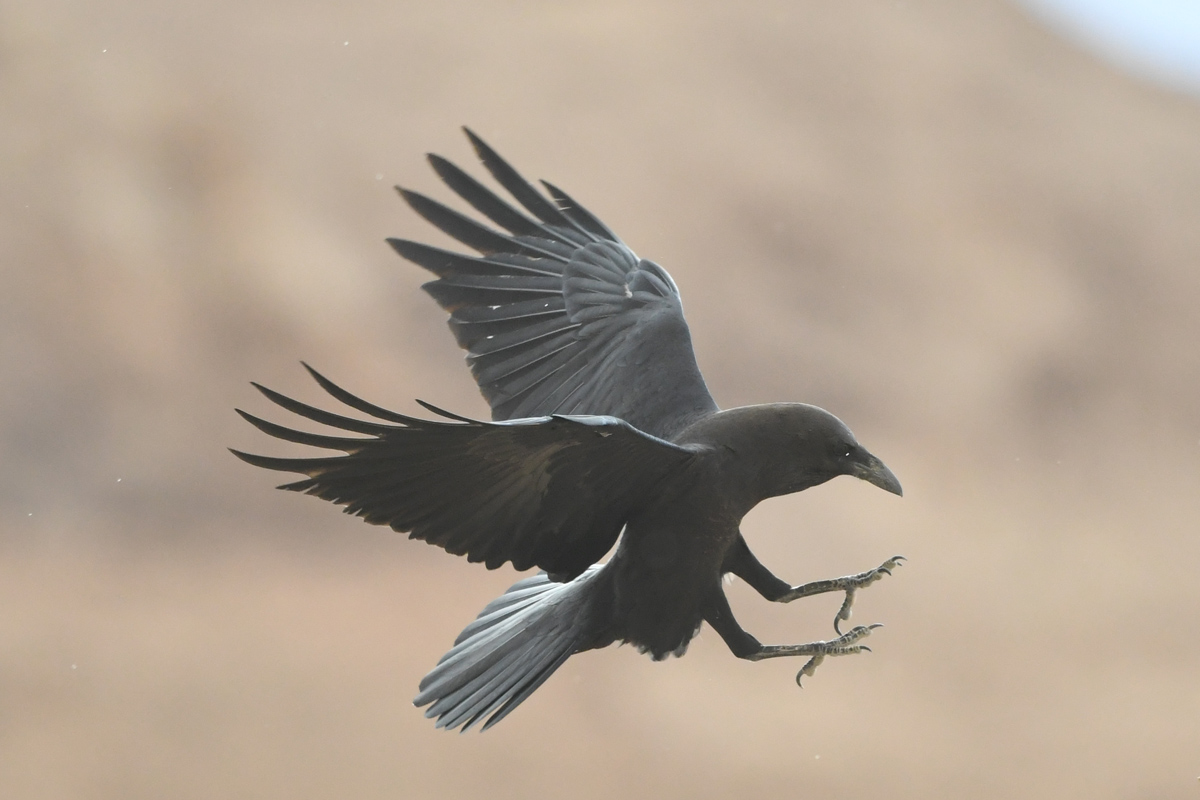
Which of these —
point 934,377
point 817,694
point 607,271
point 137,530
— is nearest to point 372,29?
point 137,530

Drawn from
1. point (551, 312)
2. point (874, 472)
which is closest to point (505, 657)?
point (874, 472)

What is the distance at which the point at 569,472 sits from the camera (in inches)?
66.2

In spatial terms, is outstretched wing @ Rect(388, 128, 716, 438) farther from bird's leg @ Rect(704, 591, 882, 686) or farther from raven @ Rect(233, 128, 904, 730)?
bird's leg @ Rect(704, 591, 882, 686)

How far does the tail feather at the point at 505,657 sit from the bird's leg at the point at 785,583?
23 cm

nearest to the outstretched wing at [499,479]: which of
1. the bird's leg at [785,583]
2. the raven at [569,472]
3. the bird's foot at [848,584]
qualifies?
the raven at [569,472]

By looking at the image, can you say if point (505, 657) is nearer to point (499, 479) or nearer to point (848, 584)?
point (499, 479)

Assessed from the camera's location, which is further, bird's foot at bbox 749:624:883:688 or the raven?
bird's foot at bbox 749:624:883:688

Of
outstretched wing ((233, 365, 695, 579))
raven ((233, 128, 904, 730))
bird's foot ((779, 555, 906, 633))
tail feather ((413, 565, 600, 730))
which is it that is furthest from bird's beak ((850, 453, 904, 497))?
tail feather ((413, 565, 600, 730))

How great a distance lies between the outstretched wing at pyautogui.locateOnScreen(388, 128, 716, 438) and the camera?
2.16 meters

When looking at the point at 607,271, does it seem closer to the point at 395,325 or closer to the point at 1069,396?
the point at 395,325

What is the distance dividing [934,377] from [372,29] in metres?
4.58

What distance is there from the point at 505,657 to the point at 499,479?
34 cm

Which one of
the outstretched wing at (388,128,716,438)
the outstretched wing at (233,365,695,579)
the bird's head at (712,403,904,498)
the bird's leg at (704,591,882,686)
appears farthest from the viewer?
the outstretched wing at (388,128,716,438)

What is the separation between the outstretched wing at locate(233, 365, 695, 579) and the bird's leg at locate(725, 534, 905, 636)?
249mm
